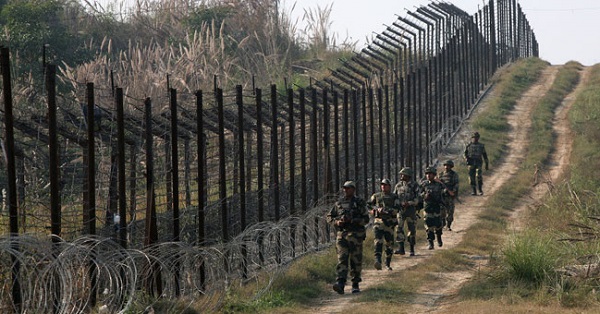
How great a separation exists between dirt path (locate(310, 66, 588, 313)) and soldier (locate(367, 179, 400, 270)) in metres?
0.36

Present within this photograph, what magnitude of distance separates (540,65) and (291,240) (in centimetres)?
3486

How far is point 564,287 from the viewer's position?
12891 mm

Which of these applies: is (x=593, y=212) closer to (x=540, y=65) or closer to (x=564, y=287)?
(x=564, y=287)

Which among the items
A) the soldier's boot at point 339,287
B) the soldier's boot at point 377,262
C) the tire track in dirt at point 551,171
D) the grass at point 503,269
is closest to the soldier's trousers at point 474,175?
the grass at point 503,269

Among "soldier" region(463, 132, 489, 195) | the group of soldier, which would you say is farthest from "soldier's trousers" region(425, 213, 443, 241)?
"soldier" region(463, 132, 489, 195)

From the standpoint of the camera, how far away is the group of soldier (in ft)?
47.2

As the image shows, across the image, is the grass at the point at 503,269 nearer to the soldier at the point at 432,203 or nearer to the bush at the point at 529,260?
the bush at the point at 529,260

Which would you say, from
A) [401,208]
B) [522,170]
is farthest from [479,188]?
[401,208]

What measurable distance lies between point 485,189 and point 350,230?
1274 centimetres

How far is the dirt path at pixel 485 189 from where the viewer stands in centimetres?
1380

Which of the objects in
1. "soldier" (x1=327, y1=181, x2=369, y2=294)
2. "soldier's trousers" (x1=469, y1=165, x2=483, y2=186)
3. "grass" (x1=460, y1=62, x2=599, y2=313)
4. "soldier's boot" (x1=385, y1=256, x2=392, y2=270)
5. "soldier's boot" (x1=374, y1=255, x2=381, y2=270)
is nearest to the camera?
"grass" (x1=460, y1=62, x2=599, y2=313)

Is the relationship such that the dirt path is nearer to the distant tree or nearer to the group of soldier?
the group of soldier

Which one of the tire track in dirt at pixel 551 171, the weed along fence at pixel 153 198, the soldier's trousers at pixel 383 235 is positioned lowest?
the tire track in dirt at pixel 551 171

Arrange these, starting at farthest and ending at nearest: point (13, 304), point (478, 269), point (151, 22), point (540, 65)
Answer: point (540, 65)
point (151, 22)
point (478, 269)
point (13, 304)
